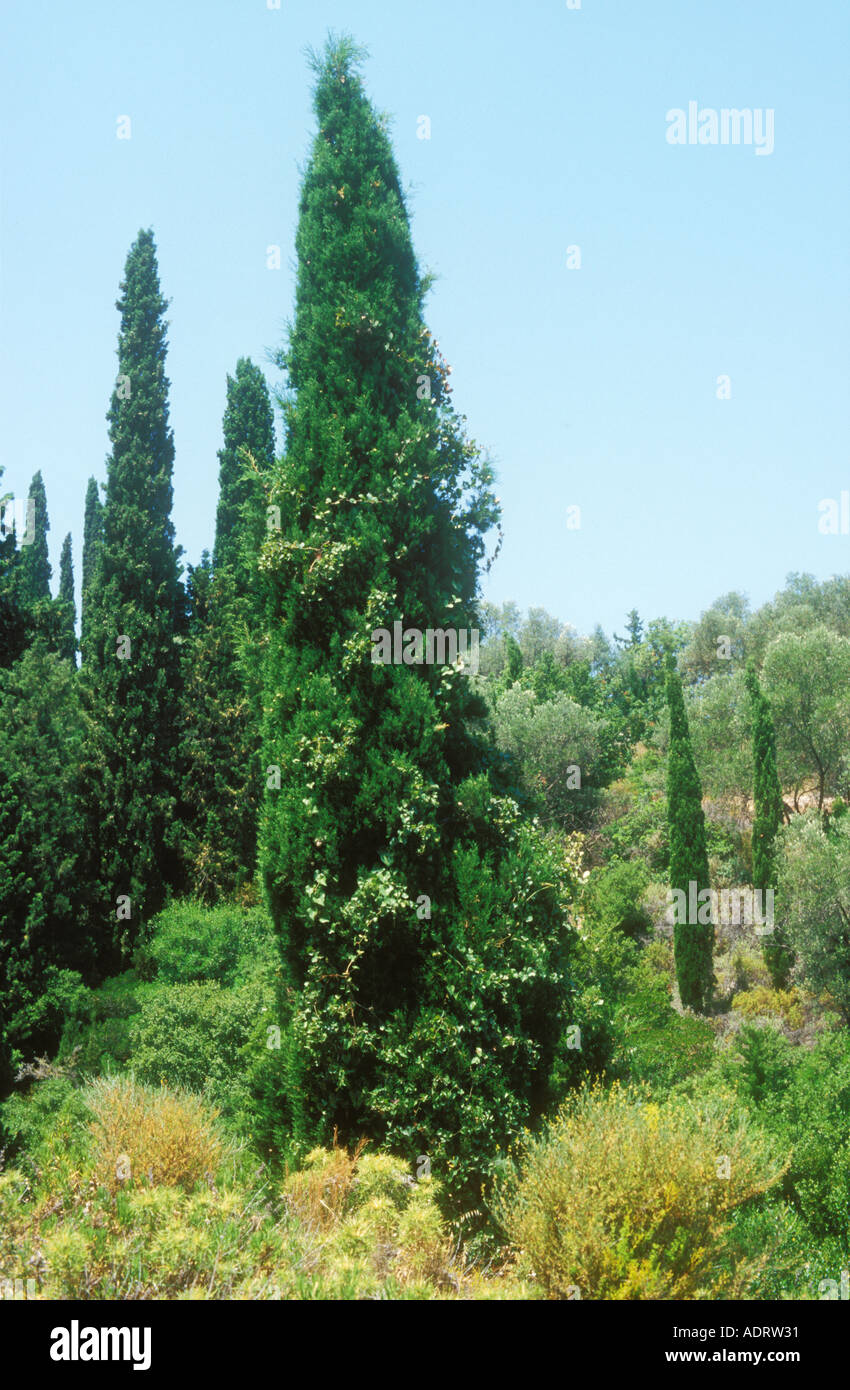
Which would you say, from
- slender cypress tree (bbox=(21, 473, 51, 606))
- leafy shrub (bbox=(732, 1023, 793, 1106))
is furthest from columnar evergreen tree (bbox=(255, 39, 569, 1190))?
slender cypress tree (bbox=(21, 473, 51, 606))

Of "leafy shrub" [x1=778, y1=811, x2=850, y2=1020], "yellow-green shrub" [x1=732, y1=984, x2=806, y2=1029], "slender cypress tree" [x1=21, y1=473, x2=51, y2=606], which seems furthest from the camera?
"slender cypress tree" [x1=21, y1=473, x2=51, y2=606]

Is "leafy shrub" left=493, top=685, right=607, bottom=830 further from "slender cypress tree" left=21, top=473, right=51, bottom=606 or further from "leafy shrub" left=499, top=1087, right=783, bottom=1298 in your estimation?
"leafy shrub" left=499, top=1087, right=783, bottom=1298

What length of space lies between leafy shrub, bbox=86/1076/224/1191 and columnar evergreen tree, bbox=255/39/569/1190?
110cm

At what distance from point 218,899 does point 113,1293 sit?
21.2 metres

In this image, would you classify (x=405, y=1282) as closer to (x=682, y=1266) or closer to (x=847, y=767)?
(x=682, y=1266)

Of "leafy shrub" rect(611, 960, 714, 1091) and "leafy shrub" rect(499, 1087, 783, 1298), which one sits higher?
"leafy shrub" rect(499, 1087, 783, 1298)

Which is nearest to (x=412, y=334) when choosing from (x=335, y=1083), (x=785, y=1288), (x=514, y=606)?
(x=335, y=1083)

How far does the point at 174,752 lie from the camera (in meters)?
26.5

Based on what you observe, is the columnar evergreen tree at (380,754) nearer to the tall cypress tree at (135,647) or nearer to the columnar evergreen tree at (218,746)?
the columnar evergreen tree at (218,746)

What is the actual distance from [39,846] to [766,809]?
2069cm

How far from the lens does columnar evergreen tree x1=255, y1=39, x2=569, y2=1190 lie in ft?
23.6

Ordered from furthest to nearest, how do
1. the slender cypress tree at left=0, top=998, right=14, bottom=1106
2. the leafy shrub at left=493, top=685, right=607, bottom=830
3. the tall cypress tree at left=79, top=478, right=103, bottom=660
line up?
the tall cypress tree at left=79, top=478, right=103, bottom=660 → the leafy shrub at left=493, top=685, right=607, bottom=830 → the slender cypress tree at left=0, top=998, right=14, bottom=1106

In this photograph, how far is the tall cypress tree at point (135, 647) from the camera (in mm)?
25422

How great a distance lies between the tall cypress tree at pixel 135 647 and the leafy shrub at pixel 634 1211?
21071 millimetres
